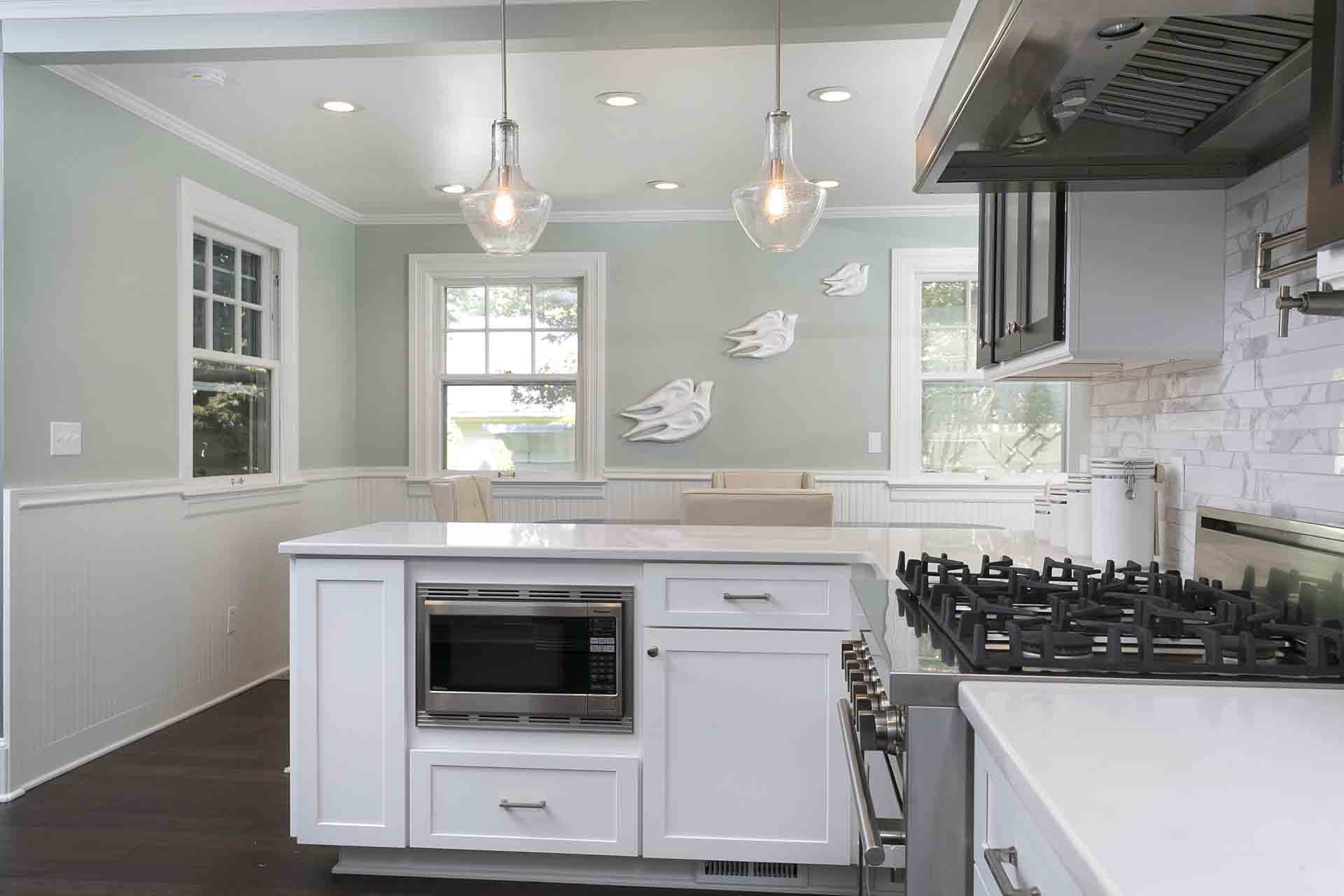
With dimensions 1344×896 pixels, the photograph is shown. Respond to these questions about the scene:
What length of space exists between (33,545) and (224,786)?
1014 mm

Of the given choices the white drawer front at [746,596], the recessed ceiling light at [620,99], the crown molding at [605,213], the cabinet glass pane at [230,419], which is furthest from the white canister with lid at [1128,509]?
the cabinet glass pane at [230,419]

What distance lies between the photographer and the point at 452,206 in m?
5.70

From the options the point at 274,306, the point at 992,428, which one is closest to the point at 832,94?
the point at 992,428

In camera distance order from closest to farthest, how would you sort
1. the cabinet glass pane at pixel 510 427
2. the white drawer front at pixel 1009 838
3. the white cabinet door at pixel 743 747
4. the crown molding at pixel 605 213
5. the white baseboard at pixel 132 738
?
the white drawer front at pixel 1009 838, the white cabinet door at pixel 743 747, the white baseboard at pixel 132 738, the crown molding at pixel 605 213, the cabinet glass pane at pixel 510 427

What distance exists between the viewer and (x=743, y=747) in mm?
2412

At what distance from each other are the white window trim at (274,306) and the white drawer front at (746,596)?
8.58ft

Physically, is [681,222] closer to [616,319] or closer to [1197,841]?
[616,319]

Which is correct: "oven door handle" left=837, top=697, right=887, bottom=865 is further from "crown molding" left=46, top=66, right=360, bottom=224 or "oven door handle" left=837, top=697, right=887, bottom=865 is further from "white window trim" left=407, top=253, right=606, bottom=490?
"white window trim" left=407, top=253, right=606, bottom=490

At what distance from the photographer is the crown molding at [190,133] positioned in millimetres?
3518

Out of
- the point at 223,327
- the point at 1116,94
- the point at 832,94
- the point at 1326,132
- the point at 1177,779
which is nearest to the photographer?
the point at 1177,779

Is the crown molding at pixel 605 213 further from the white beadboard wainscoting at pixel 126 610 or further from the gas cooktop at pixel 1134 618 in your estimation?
the gas cooktop at pixel 1134 618

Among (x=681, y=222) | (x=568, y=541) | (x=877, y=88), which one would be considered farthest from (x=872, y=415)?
(x=568, y=541)

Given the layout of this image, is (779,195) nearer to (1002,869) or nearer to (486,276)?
(1002,869)

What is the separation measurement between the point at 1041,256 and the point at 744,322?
140 inches
